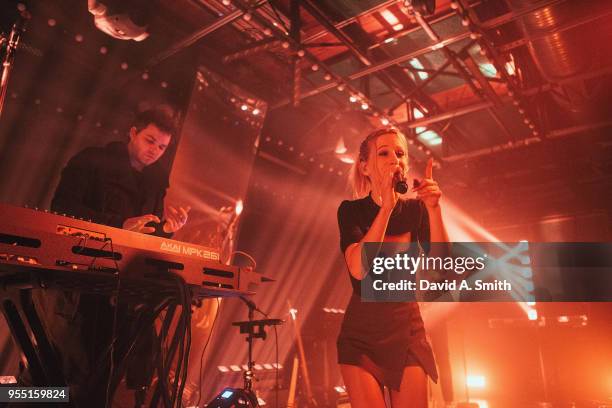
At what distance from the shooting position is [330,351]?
827 cm

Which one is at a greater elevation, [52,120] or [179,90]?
[179,90]

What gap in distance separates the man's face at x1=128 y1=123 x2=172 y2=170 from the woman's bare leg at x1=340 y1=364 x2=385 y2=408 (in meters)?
3.57

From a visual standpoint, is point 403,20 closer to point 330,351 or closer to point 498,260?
point 330,351

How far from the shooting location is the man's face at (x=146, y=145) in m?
4.52

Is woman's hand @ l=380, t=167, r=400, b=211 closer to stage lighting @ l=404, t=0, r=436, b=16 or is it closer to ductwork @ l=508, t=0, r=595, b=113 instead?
stage lighting @ l=404, t=0, r=436, b=16

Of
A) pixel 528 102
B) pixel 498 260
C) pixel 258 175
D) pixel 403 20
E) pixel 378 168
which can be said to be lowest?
pixel 378 168

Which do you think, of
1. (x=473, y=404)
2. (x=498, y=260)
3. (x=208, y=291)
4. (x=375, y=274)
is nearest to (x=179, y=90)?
(x=208, y=291)

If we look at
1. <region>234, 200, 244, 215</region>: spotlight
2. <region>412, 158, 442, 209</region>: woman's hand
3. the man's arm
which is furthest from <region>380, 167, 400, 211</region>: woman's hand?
<region>234, 200, 244, 215</region>: spotlight

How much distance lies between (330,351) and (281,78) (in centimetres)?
543

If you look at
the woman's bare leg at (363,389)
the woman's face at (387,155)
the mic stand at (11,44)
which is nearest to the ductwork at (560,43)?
the woman's face at (387,155)

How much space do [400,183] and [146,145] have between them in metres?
3.80

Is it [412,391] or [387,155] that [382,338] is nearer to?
[412,391]

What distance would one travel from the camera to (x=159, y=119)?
5516mm

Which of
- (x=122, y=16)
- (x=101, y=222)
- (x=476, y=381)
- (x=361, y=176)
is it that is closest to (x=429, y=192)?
(x=361, y=176)
